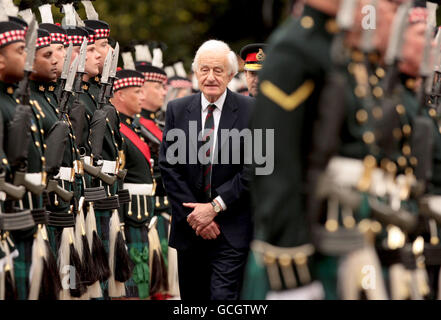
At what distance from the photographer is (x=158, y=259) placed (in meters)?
11.4

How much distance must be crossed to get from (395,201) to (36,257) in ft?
10.4

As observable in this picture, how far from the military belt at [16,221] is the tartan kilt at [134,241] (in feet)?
13.1

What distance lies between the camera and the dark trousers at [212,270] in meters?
7.13

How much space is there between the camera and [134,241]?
36.1 ft

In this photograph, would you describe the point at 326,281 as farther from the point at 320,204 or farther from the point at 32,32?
the point at 32,32

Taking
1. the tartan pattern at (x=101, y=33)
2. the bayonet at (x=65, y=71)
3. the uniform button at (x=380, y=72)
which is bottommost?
the uniform button at (x=380, y=72)

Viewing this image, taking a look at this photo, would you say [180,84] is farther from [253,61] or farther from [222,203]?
[222,203]

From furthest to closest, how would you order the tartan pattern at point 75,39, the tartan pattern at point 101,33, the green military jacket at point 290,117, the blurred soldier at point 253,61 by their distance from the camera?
the tartan pattern at point 101,33 → the tartan pattern at point 75,39 → the blurred soldier at point 253,61 → the green military jacket at point 290,117

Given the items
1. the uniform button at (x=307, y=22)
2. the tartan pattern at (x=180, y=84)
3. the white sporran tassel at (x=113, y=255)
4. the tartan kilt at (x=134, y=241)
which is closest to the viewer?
the uniform button at (x=307, y=22)

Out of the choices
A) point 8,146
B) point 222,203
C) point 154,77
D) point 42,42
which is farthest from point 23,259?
point 154,77

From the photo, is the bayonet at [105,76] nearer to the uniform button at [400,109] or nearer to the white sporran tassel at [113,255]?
the white sporran tassel at [113,255]

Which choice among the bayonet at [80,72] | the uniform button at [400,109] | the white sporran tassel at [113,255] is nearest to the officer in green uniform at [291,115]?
the uniform button at [400,109]

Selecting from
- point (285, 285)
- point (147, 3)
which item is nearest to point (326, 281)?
point (285, 285)

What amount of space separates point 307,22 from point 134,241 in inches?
274
